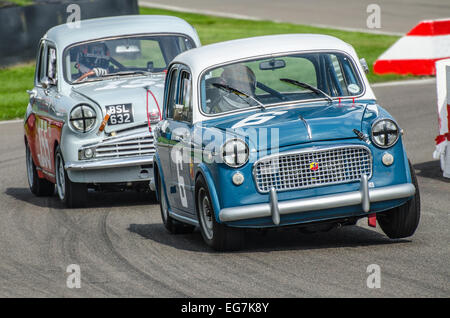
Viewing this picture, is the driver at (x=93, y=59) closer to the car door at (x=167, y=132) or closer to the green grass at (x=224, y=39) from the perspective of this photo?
the car door at (x=167, y=132)

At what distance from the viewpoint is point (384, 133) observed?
8.05 meters

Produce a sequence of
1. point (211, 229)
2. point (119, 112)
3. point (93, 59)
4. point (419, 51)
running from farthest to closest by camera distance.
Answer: point (419, 51)
point (93, 59)
point (119, 112)
point (211, 229)

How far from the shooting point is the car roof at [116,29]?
12422 millimetres

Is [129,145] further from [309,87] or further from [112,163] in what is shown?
[309,87]

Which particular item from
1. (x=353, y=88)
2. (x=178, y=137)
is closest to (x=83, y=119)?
(x=178, y=137)

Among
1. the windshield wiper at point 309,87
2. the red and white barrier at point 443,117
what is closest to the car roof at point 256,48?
the windshield wiper at point 309,87

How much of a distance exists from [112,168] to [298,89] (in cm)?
281

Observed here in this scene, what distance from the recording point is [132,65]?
1244cm

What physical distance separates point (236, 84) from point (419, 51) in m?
12.6

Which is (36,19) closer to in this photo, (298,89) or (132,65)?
(132,65)

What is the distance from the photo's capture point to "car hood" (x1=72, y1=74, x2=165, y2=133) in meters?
11.3

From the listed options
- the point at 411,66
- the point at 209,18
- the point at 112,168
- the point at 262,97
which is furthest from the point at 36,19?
the point at 262,97

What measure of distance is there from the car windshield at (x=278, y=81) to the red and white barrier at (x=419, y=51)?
402 inches
